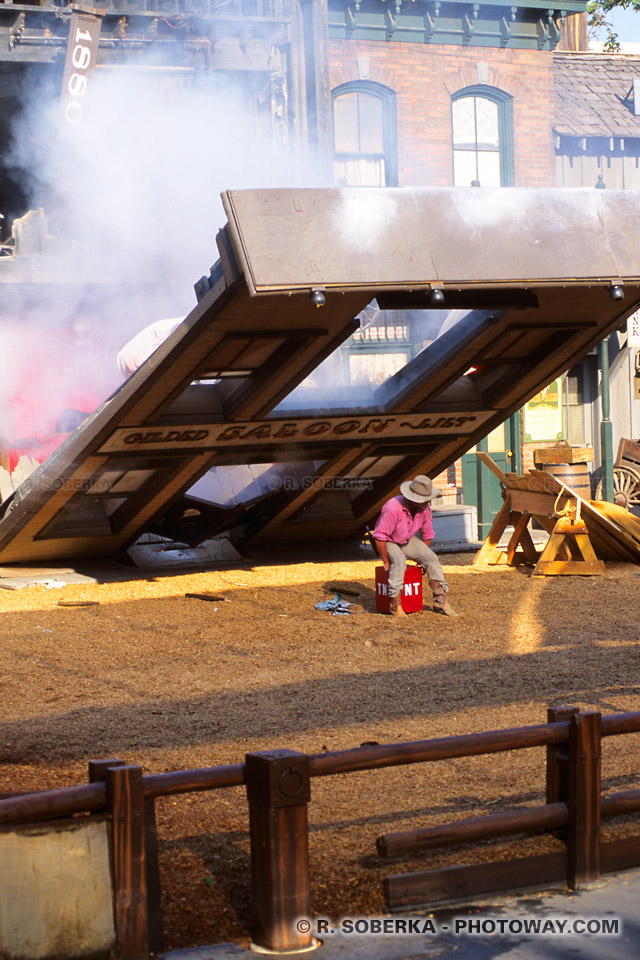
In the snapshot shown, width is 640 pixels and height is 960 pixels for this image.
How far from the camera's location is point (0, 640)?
9328 mm

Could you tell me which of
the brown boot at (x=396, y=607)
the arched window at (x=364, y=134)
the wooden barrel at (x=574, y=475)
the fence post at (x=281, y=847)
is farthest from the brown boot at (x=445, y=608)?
the arched window at (x=364, y=134)

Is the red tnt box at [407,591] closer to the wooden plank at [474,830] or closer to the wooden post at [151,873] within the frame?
the wooden plank at [474,830]

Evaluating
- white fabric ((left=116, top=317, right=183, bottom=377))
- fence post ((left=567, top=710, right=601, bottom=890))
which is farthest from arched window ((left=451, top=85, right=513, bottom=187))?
fence post ((left=567, top=710, right=601, bottom=890))

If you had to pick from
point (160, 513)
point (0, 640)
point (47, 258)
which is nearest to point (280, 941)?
point (0, 640)

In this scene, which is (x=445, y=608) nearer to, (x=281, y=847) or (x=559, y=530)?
(x=559, y=530)

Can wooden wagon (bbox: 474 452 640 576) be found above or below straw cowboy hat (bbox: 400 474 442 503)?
below

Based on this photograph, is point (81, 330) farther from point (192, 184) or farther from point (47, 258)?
point (192, 184)

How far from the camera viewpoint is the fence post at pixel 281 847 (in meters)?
3.77

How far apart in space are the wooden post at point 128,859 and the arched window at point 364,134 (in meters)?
16.0

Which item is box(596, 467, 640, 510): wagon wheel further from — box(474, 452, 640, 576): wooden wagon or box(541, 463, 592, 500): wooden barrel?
box(474, 452, 640, 576): wooden wagon

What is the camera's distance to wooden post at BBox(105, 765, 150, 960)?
11.9 feet

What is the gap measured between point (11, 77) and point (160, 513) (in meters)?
8.06

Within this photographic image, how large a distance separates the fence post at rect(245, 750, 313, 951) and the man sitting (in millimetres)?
6490

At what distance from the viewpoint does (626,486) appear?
19.4m
